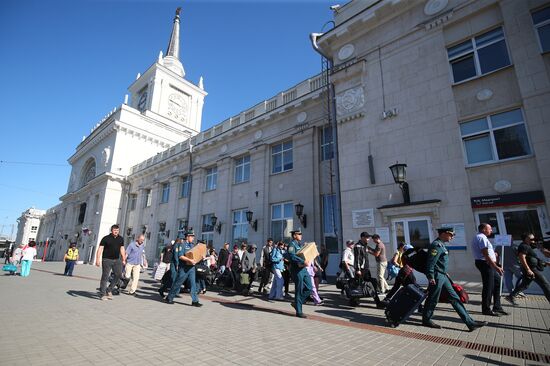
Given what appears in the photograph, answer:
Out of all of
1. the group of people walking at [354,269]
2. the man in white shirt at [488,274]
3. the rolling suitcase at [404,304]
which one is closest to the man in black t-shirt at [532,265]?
the group of people walking at [354,269]

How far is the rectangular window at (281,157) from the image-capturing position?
18.1 m

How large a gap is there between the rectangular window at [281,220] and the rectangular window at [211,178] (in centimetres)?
747

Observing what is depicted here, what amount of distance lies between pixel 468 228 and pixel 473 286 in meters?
1.86

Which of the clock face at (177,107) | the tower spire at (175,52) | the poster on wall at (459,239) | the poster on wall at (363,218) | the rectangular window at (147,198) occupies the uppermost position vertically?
the tower spire at (175,52)

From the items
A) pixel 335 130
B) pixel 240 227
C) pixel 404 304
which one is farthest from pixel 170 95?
pixel 404 304

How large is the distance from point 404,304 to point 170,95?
50.1 m

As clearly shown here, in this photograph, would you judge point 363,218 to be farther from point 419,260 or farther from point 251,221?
point 251,221

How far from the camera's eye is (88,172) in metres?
44.9

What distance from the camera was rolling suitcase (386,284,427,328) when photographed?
5439 millimetres

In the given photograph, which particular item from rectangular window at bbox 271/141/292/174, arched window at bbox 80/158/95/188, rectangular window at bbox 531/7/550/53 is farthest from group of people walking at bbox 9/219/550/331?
arched window at bbox 80/158/95/188

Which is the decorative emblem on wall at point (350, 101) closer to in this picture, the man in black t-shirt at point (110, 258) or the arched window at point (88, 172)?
the man in black t-shirt at point (110, 258)

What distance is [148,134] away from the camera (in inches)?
1563

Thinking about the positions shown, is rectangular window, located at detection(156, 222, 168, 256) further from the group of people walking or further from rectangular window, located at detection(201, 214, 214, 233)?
the group of people walking

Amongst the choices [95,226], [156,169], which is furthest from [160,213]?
[95,226]
